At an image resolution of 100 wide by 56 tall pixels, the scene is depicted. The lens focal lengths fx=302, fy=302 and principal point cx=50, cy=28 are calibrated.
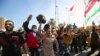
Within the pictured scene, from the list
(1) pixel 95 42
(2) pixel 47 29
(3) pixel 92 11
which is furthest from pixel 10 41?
(1) pixel 95 42

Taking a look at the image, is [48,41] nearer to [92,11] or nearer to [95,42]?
[92,11]

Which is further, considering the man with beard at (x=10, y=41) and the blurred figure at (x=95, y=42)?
the blurred figure at (x=95, y=42)

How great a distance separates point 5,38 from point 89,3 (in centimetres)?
490

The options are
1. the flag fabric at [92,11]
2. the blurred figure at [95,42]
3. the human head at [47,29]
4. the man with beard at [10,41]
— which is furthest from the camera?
the blurred figure at [95,42]

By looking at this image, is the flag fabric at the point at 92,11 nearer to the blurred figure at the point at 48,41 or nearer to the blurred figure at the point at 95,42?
the blurred figure at the point at 48,41

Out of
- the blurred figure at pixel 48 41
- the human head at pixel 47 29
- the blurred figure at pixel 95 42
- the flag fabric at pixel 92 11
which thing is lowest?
the blurred figure at pixel 95 42

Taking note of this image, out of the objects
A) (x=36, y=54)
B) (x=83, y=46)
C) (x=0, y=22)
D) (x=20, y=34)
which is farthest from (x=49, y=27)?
(x=0, y=22)

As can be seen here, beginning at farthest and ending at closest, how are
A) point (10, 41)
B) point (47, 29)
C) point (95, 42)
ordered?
point (95, 42)
point (47, 29)
point (10, 41)

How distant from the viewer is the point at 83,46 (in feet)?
72.2

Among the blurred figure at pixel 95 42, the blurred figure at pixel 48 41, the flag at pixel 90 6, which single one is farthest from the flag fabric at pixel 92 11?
the blurred figure at pixel 95 42

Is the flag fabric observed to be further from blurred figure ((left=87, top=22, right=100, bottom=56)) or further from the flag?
blurred figure ((left=87, top=22, right=100, bottom=56))

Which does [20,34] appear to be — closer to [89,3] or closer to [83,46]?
[89,3]

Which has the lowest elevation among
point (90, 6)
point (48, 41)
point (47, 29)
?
point (48, 41)

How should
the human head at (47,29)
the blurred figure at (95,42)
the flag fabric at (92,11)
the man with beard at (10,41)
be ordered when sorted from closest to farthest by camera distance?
the man with beard at (10,41) < the human head at (47,29) < the flag fabric at (92,11) < the blurred figure at (95,42)
